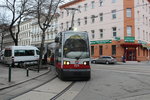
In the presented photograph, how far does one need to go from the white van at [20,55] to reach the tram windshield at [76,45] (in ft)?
37.3

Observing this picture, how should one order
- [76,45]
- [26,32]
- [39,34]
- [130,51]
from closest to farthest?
1. [76,45]
2. [130,51]
3. [39,34]
4. [26,32]

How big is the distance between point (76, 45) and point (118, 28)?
981 inches

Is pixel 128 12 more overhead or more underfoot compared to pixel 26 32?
more underfoot

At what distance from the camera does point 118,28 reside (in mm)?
33562

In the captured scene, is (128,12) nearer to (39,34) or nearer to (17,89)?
(17,89)

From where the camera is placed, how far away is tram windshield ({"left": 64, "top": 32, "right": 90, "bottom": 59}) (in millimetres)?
10273

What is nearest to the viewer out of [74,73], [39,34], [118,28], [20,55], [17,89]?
[17,89]

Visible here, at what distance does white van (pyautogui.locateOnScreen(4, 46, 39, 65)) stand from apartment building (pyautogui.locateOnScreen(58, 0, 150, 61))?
52.0 feet

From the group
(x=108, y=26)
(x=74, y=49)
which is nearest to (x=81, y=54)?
(x=74, y=49)

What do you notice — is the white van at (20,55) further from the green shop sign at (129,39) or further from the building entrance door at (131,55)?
Result: the building entrance door at (131,55)

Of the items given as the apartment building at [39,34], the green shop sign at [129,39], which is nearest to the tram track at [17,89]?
the green shop sign at [129,39]

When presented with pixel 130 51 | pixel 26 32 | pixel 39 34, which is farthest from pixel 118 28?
pixel 26 32

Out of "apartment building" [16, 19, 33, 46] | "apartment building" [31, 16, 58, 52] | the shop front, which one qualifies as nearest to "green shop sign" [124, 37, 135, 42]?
the shop front

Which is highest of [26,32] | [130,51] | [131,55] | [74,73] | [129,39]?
[26,32]
